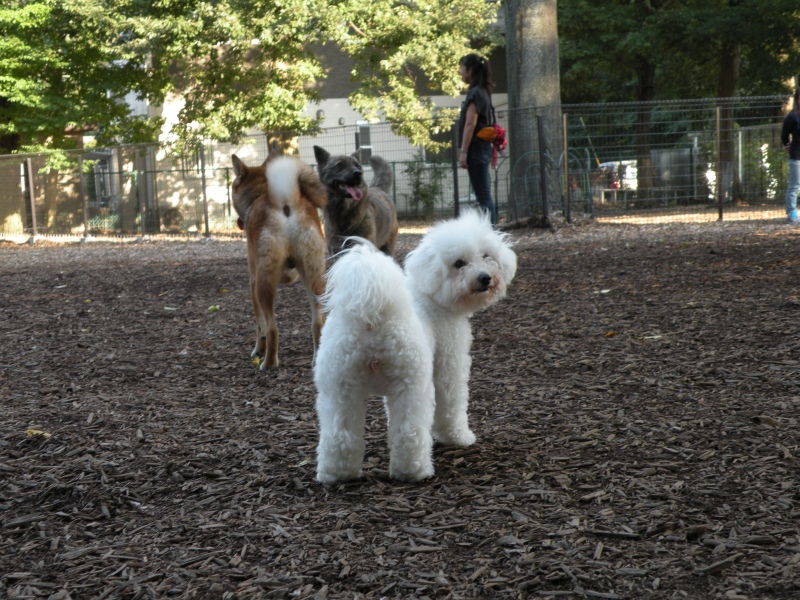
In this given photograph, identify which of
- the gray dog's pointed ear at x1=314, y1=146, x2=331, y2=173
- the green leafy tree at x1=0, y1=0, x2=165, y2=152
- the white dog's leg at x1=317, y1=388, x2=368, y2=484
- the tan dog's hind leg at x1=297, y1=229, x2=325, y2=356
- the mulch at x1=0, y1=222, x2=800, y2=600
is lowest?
the mulch at x1=0, y1=222, x2=800, y2=600

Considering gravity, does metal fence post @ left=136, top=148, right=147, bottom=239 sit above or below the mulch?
above

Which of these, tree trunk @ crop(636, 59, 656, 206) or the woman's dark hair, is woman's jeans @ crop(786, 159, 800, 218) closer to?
tree trunk @ crop(636, 59, 656, 206)

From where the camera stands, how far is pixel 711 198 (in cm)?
1909

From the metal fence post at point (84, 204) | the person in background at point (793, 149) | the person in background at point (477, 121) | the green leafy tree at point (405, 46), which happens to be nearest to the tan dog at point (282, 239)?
the person in background at point (477, 121)

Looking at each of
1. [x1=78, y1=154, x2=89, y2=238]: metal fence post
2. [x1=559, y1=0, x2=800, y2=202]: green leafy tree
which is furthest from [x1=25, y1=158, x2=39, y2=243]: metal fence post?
[x1=559, y1=0, x2=800, y2=202]: green leafy tree

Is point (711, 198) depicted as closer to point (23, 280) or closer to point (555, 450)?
point (23, 280)

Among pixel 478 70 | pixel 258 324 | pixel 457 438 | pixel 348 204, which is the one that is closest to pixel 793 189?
pixel 478 70

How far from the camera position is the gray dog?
8.80 metres

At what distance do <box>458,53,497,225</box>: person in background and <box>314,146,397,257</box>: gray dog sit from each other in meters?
1.53

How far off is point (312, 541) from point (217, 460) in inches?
44.7

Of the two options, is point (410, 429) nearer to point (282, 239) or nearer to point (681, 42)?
point (282, 239)

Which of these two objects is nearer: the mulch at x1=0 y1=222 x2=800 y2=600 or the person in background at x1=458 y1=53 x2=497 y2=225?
the mulch at x1=0 y1=222 x2=800 y2=600

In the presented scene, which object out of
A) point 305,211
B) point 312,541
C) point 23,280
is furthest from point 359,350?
point 23,280

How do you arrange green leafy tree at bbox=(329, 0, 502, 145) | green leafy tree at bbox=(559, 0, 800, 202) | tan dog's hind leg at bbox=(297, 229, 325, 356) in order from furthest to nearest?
green leafy tree at bbox=(559, 0, 800, 202) → green leafy tree at bbox=(329, 0, 502, 145) → tan dog's hind leg at bbox=(297, 229, 325, 356)
